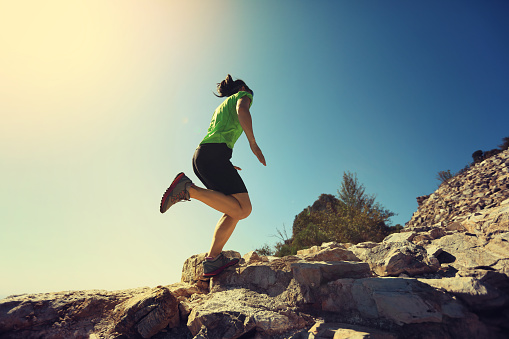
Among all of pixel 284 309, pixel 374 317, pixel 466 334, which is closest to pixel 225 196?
pixel 284 309

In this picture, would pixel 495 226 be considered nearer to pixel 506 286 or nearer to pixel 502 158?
pixel 506 286

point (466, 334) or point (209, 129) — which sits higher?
point (209, 129)

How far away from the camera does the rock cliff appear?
172 cm

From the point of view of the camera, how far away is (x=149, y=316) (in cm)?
211

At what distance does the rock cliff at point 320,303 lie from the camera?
1.72 metres

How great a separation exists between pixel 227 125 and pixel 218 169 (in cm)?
52

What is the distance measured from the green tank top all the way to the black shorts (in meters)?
0.08

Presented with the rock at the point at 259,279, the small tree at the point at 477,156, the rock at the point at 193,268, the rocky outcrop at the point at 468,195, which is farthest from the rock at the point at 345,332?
the small tree at the point at 477,156

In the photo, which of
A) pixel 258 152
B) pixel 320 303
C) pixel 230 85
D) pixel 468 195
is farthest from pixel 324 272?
pixel 468 195

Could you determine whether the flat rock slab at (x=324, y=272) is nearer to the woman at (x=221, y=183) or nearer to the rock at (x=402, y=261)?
the rock at (x=402, y=261)

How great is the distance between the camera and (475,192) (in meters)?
9.89

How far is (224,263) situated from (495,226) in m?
3.31

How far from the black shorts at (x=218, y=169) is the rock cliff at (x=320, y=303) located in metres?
0.87

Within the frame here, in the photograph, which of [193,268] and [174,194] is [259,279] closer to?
[193,268]
